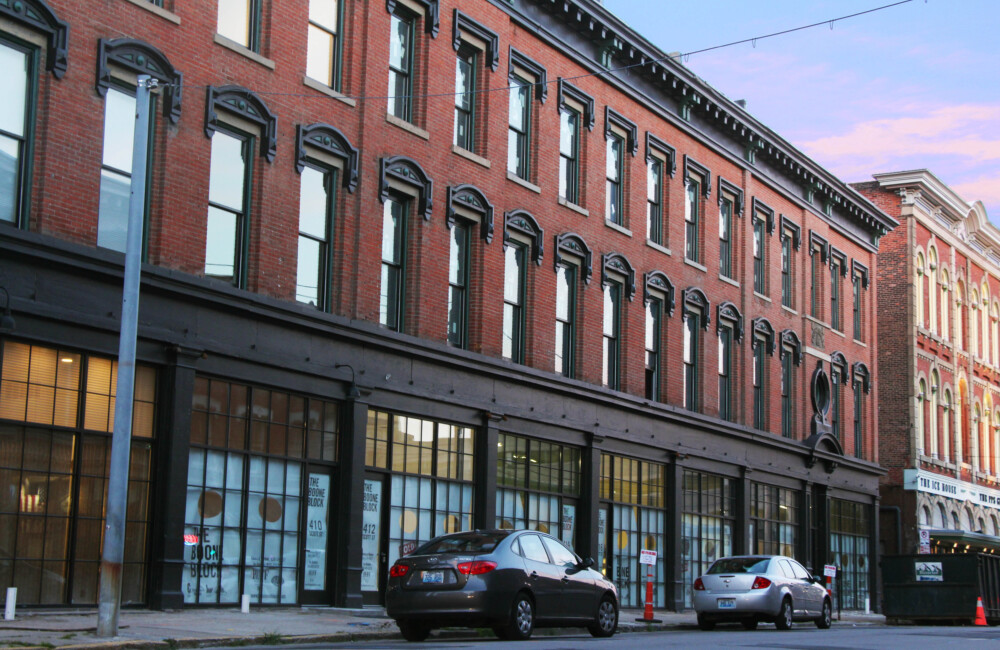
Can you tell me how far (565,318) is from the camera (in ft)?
96.2

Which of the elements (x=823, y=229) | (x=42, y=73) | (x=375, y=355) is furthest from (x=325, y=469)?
(x=823, y=229)

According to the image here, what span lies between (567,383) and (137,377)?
11686 millimetres

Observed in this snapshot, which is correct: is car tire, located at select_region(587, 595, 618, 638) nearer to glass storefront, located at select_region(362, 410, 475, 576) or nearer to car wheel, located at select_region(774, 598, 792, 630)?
glass storefront, located at select_region(362, 410, 475, 576)

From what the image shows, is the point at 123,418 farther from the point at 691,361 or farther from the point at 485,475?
the point at 691,361

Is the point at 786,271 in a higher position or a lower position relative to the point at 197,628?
higher

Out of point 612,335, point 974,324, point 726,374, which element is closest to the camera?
point 612,335

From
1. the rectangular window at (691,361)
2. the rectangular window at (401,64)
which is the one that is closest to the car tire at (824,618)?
the rectangular window at (691,361)

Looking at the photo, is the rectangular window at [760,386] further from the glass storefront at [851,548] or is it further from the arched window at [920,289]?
the arched window at [920,289]

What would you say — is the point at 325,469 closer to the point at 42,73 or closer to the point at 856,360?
the point at 42,73

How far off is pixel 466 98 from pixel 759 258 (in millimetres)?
15377

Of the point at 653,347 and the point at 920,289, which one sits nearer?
the point at 653,347

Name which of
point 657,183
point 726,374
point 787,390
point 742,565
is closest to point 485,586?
point 742,565

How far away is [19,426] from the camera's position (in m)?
17.1

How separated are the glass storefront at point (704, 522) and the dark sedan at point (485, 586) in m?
15.9
